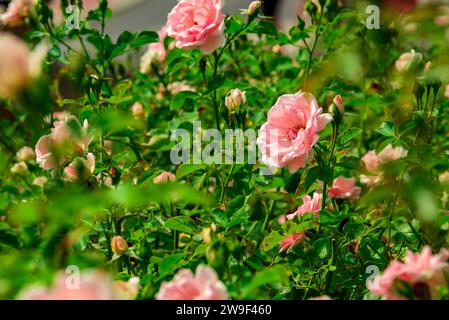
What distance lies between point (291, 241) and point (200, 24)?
48cm

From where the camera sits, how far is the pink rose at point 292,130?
116cm

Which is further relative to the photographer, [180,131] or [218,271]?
[180,131]

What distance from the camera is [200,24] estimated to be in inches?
57.2

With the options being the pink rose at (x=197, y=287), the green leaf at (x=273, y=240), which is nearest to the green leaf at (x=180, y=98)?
the green leaf at (x=273, y=240)

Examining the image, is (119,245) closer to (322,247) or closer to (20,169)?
(322,247)

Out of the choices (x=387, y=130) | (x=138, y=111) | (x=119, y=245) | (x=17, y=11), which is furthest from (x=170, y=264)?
(x=17, y=11)

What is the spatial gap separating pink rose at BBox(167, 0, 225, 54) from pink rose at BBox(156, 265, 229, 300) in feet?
2.37

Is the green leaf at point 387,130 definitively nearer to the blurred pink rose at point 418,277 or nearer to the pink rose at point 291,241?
the pink rose at point 291,241

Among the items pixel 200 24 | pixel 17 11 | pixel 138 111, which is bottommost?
pixel 138 111

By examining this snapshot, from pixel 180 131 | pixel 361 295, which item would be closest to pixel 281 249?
pixel 361 295

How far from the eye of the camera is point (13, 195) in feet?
6.09

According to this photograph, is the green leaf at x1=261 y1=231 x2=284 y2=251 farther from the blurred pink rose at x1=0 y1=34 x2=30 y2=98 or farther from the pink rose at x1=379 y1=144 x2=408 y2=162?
the blurred pink rose at x1=0 y1=34 x2=30 y2=98

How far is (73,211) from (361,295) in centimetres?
56

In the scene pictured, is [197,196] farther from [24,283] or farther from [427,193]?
[427,193]
